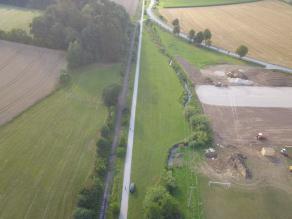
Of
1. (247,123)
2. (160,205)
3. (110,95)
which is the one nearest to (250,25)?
(247,123)

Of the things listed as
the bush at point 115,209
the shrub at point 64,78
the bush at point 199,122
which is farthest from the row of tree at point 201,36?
the bush at point 115,209

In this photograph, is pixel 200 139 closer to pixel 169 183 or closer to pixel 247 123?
pixel 169 183

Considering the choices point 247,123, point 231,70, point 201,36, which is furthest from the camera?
point 201,36

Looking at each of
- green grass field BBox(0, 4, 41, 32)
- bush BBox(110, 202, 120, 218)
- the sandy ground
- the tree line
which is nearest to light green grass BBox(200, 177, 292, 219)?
bush BBox(110, 202, 120, 218)

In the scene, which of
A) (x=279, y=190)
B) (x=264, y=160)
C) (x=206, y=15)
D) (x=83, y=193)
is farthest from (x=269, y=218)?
(x=206, y=15)

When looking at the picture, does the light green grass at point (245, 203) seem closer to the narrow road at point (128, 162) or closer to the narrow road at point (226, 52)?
the narrow road at point (128, 162)
